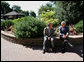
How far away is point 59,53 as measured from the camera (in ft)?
17.6

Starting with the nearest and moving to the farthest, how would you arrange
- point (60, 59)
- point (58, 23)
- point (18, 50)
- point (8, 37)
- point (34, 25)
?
point (60, 59)
point (18, 50)
point (34, 25)
point (8, 37)
point (58, 23)

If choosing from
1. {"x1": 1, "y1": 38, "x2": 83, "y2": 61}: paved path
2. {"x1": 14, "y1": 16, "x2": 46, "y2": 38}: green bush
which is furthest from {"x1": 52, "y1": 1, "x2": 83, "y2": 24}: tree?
{"x1": 1, "y1": 38, "x2": 83, "y2": 61}: paved path

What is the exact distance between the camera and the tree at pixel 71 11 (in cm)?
962

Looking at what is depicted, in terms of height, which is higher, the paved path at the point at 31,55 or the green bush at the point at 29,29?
the green bush at the point at 29,29

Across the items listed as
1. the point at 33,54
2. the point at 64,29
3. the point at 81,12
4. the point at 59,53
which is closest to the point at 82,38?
the point at 64,29

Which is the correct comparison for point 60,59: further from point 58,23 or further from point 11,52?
point 58,23

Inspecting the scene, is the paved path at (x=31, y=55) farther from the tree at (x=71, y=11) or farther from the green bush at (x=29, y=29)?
the tree at (x=71, y=11)

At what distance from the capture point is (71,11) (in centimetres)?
980

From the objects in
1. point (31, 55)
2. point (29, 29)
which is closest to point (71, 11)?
point (29, 29)

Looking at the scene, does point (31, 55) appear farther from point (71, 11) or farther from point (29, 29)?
point (71, 11)

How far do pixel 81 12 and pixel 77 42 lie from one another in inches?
156

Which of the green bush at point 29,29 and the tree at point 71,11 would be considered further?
the tree at point 71,11

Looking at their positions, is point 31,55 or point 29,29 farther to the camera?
point 29,29

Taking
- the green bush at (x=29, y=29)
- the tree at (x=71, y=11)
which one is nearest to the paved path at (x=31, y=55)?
the green bush at (x=29, y=29)
